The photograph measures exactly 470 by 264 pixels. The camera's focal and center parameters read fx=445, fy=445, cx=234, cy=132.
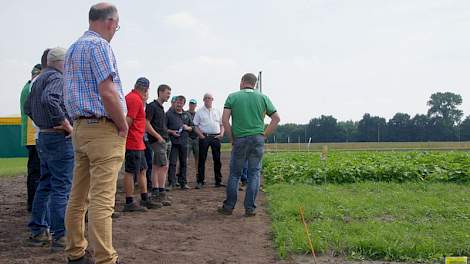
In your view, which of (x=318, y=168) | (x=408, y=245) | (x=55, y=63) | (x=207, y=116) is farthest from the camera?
(x=318, y=168)

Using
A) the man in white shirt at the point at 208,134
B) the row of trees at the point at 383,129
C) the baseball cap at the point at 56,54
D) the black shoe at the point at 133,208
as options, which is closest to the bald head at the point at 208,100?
the man in white shirt at the point at 208,134

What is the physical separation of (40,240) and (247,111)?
10.3 ft

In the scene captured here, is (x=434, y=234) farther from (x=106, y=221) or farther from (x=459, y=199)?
(x=106, y=221)

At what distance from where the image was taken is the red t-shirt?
19.7 feet

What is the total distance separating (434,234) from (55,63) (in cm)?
419

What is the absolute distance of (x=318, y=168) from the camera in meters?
10.4

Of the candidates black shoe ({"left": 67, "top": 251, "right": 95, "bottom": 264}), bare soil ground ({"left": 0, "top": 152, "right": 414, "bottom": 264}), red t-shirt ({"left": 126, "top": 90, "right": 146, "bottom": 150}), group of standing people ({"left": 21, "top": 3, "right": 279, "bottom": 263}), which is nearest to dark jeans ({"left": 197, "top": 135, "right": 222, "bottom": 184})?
bare soil ground ({"left": 0, "top": 152, "right": 414, "bottom": 264})

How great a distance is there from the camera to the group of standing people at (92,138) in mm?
3318

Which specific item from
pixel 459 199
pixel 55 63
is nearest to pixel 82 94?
pixel 55 63

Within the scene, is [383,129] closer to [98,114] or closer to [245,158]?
[245,158]

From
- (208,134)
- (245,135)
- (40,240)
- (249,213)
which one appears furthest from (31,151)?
(208,134)

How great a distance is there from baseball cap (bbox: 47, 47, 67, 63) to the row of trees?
59.2m

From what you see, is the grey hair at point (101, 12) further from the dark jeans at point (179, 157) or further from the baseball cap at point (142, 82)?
the dark jeans at point (179, 157)

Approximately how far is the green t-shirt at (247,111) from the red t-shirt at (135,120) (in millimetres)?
1218
